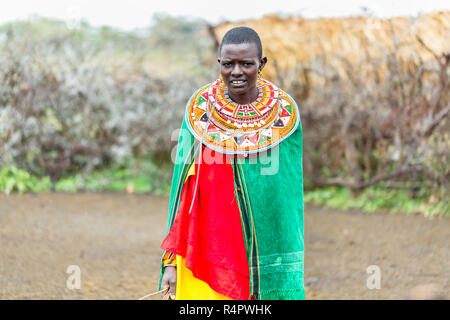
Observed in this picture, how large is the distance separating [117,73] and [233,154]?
6751mm

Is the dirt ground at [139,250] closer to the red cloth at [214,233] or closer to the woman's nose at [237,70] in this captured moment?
the red cloth at [214,233]

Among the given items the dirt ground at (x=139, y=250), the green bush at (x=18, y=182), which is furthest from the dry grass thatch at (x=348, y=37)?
the green bush at (x=18, y=182)

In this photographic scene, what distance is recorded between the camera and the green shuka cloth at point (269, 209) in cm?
249

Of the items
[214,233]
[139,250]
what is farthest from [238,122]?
[139,250]

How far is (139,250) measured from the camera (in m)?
5.42

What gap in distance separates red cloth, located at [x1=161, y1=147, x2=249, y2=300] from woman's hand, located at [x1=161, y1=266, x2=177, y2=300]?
0.35 feet

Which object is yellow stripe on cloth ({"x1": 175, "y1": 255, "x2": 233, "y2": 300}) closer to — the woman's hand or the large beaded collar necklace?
the woman's hand

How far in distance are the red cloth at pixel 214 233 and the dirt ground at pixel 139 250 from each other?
1.75 m

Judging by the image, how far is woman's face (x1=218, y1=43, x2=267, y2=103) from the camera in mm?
2408

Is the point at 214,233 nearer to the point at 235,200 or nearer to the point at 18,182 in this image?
the point at 235,200

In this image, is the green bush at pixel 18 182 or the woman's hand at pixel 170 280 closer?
the woman's hand at pixel 170 280

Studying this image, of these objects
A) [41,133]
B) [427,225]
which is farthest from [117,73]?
[427,225]

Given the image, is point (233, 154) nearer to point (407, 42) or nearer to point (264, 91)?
point (264, 91)

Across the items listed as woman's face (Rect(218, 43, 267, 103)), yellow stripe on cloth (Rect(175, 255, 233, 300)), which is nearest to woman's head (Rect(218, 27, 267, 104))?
woman's face (Rect(218, 43, 267, 103))
